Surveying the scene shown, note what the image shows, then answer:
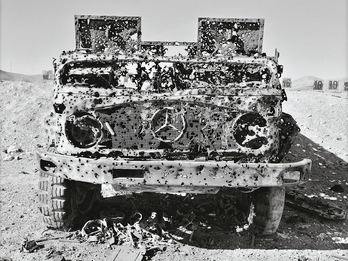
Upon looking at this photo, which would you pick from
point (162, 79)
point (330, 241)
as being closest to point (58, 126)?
point (162, 79)

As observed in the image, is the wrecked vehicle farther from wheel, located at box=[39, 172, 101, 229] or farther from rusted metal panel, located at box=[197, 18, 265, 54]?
rusted metal panel, located at box=[197, 18, 265, 54]

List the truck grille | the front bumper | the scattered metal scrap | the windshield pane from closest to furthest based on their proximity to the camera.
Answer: the front bumper → the truck grille → the windshield pane → the scattered metal scrap

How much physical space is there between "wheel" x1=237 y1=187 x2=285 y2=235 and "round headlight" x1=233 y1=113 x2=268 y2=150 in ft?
2.15

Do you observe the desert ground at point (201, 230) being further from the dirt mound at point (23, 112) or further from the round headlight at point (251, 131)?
the round headlight at point (251, 131)

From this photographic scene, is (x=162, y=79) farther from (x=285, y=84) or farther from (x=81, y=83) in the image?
(x=285, y=84)

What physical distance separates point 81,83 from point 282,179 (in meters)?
2.09

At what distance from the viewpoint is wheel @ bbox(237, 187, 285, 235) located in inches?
151

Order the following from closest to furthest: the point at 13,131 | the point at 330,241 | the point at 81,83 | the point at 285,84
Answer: the point at 81,83, the point at 330,241, the point at 13,131, the point at 285,84

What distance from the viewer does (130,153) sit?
11.2 feet

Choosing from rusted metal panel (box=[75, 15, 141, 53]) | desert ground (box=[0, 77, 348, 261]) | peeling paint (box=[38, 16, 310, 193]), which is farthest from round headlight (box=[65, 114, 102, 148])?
rusted metal panel (box=[75, 15, 141, 53])

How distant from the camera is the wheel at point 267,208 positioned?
3.82 meters

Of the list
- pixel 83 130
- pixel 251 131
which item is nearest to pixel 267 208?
pixel 251 131

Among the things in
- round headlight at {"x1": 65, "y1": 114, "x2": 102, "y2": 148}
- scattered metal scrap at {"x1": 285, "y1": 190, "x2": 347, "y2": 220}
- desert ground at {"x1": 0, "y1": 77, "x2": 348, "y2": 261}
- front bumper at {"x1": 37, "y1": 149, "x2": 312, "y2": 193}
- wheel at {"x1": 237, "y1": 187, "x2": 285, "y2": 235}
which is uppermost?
round headlight at {"x1": 65, "y1": 114, "x2": 102, "y2": 148}

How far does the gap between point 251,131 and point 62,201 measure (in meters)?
2.07
